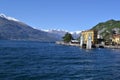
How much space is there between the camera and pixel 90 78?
187 ft

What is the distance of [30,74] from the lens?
58.9m

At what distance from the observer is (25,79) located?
2095 inches

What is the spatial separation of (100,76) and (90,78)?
338 centimetres

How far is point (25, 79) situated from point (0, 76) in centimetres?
465

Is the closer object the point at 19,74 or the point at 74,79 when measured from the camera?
the point at 74,79

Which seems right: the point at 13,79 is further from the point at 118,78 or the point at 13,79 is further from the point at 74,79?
the point at 118,78

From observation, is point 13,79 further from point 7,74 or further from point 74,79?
point 74,79

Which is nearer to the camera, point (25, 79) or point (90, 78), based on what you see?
point (25, 79)

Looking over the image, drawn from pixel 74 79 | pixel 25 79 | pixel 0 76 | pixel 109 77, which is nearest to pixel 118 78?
pixel 109 77

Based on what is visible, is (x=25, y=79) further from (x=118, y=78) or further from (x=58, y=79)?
(x=118, y=78)

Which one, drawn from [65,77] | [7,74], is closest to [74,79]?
[65,77]

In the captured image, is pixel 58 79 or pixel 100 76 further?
pixel 100 76

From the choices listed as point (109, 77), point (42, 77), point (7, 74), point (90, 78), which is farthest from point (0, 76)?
point (109, 77)

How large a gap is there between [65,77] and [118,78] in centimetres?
915
